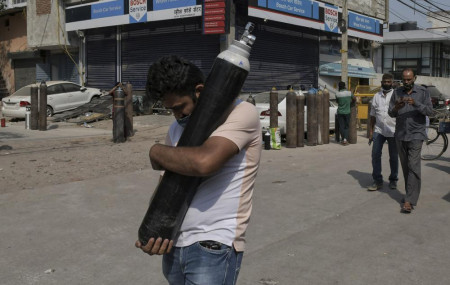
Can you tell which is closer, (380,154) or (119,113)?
(380,154)

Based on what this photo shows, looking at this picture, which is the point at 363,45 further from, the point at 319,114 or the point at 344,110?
the point at 319,114

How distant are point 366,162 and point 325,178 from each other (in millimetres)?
2243

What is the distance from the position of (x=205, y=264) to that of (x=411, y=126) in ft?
16.6

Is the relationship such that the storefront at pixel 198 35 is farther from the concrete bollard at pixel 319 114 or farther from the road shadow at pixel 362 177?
the road shadow at pixel 362 177

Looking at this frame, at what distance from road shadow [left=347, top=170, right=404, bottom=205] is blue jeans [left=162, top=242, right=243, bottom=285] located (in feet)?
17.1

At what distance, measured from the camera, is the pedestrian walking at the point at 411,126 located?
6246 mm

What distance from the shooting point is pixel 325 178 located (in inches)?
331

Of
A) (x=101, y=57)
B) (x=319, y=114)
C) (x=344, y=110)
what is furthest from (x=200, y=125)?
(x=101, y=57)

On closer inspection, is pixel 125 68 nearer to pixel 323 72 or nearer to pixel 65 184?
pixel 323 72

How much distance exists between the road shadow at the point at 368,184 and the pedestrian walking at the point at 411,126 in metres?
0.49

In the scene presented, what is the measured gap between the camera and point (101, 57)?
76.9ft

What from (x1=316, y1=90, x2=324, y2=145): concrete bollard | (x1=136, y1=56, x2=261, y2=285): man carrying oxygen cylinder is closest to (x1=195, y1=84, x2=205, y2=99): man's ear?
(x1=136, y1=56, x2=261, y2=285): man carrying oxygen cylinder

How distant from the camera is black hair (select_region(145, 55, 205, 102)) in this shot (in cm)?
203

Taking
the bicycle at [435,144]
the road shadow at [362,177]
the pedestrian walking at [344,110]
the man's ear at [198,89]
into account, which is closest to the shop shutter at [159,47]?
the pedestrian walking at [344,110]
